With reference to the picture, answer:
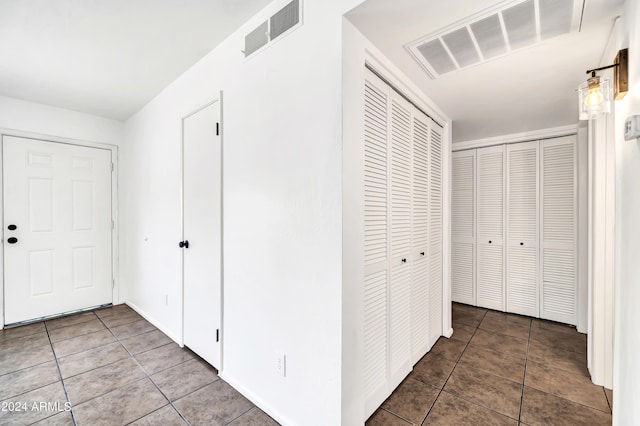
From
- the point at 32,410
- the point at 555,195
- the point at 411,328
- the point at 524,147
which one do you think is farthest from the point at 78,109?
the point at 555,195

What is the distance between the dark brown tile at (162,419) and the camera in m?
1.64

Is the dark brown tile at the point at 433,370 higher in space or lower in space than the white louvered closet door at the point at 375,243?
lower

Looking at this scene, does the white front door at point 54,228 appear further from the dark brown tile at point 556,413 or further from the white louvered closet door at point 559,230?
the white louvered closet door at point 559,230

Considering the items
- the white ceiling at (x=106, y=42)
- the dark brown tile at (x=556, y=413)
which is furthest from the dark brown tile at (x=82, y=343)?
the dark brown tile at (x=556, y=413)

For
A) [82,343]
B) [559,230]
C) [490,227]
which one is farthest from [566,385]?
[82,343]

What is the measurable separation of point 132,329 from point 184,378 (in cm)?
133

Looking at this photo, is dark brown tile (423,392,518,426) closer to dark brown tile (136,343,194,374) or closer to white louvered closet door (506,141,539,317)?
dark brown tile (136,343,194,374)

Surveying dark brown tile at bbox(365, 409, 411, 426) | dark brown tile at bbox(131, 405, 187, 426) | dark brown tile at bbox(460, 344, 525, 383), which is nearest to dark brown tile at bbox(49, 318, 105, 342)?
dark brown tile at bbox(131, 405, 187, 426)

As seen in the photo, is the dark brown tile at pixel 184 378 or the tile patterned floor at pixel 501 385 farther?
the dark brown tile at pixel 184 378

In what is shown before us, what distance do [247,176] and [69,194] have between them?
3033 mm

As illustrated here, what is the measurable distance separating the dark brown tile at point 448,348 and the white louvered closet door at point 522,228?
1.37 m

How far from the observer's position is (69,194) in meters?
3.38

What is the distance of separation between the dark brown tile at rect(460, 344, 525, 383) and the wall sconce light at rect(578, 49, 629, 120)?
197 centimetres

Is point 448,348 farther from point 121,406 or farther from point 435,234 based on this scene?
point 121,406
